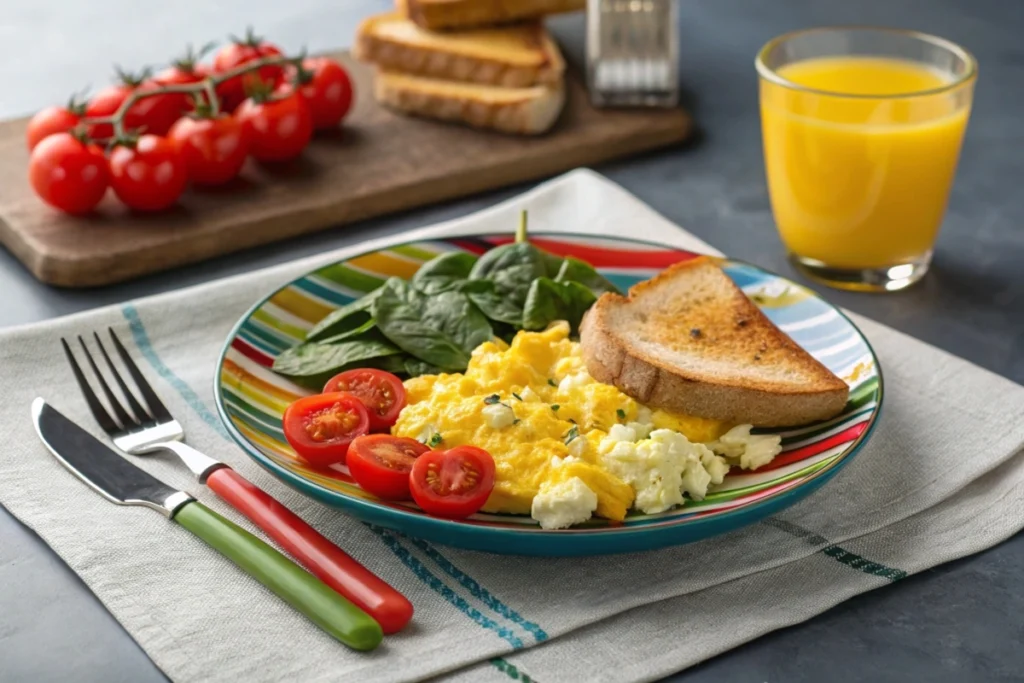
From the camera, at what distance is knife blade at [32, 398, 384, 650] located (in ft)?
7.07

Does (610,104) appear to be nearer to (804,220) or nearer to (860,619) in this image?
(804,220)

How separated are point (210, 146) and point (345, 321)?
4.21 feet

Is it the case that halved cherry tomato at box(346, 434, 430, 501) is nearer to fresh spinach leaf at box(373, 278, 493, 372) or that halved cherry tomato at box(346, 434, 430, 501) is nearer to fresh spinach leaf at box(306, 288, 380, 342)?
fresh spinach leaf at box(373, 278, 493, 372)

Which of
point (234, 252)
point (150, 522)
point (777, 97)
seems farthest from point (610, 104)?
point (150, 522)

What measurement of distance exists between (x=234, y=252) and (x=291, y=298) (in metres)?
0.87

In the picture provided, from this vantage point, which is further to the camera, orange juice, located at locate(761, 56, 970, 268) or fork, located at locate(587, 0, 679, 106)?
fork, located at locate(587, 0, 679, 106)

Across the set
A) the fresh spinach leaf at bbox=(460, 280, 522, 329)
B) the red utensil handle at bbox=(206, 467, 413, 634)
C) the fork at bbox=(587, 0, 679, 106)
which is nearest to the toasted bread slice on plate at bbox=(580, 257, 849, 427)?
the fresh spinach leaf at bbox=(460, 280, 522, 329)

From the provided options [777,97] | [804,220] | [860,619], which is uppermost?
[777,97]

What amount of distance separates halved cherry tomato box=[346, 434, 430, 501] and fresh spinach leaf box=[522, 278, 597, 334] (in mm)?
581

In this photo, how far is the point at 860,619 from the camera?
2307 mm

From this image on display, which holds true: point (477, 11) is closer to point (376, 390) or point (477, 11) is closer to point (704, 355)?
point (704, 355)

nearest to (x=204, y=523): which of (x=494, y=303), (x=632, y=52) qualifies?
(x=494, y=303)

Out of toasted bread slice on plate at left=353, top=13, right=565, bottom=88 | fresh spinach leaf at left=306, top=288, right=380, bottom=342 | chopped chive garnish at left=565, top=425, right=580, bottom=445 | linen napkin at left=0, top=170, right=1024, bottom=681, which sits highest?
toasted bread slice on plate at left=353, top=13, right=565, bottom=88

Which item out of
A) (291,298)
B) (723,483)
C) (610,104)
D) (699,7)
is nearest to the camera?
(723,483)
